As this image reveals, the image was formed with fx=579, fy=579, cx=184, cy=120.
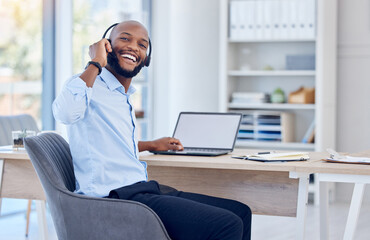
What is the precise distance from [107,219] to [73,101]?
41 cm

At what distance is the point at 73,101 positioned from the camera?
1.95m

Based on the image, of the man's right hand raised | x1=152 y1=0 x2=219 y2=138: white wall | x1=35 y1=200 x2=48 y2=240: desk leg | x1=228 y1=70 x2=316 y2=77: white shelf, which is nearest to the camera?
the man's right hand raised

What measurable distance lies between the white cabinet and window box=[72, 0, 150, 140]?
0.84 meters

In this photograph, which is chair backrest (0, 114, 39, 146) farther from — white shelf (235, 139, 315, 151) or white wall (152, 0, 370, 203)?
white shelf (235, 139, 315, 151)

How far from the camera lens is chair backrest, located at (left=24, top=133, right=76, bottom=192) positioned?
1.98 metres

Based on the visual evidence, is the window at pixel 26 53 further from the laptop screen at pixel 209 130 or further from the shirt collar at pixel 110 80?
the shirt collar at pixel 110 80

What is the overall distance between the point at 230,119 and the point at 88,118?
0.85 metres

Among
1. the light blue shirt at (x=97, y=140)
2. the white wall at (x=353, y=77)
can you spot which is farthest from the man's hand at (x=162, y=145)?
the white wall at (x=353, y=77)

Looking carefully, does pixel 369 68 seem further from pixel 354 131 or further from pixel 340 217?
pixel 340 217

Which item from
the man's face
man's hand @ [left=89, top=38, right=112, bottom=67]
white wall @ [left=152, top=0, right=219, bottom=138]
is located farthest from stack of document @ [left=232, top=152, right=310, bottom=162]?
white wall @ [left=152, top=0, right=219, bottom=138]

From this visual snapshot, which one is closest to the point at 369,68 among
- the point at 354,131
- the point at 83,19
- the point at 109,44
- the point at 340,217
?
the point at 354,131

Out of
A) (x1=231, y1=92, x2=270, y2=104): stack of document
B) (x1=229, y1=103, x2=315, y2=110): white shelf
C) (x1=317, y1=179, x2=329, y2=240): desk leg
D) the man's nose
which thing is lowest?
(x1=317, y1=179, x2=329, y2=240): desk leg

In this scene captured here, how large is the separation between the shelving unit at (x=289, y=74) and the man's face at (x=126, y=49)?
2616 millimetres

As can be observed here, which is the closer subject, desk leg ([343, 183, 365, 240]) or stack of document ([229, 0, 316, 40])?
desk leg ([343, 183, 365, 240])
